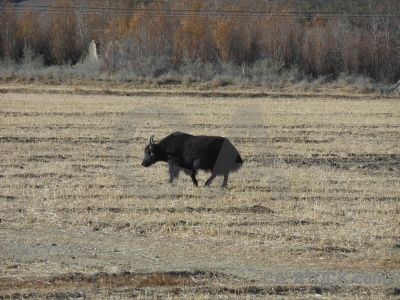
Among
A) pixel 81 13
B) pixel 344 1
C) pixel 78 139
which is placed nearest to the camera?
pixel 78 139

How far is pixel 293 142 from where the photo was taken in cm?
1944

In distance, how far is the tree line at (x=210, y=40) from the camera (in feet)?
172

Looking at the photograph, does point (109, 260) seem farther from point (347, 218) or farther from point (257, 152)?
point (257, 152)

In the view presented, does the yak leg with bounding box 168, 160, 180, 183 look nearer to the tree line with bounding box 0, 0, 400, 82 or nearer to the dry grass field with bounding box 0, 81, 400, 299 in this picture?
the dry grass field with bounding box 0, 81, 400, 299

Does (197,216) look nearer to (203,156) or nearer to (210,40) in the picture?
(203,156)

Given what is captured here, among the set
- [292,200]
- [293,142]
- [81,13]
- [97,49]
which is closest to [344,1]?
[81,13]

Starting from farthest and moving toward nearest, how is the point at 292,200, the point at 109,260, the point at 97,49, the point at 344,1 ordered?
the point at 344,1, the point at 97,49, the point at 292,200, the point at 109,260

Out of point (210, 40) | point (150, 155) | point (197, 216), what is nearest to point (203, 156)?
point (150, 155)

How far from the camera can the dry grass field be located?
26.4 ft

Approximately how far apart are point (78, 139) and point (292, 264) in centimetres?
1109

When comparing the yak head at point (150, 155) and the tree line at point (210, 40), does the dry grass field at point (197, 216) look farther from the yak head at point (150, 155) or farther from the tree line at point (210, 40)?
the tree line at point (210, 40)

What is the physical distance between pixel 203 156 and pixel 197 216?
7.45 feet

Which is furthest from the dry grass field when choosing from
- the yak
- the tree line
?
the tree line

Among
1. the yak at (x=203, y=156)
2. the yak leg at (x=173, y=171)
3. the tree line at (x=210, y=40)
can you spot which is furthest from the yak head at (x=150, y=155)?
the tree line at (x=210, y=40)
